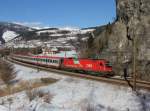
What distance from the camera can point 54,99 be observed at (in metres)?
31.0

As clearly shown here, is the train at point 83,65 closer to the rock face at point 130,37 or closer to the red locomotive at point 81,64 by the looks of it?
the red locomotive at point 81,64

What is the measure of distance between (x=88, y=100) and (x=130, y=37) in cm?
3075

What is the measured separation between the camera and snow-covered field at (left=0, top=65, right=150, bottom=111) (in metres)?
26.7

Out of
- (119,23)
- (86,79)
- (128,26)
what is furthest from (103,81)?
(119,23)

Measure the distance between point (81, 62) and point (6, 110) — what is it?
2442cm

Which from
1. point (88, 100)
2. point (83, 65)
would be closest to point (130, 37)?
point (83, 65)

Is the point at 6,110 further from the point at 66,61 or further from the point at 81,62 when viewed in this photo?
the point at 66,61

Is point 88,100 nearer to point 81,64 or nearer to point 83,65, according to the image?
point 83,65

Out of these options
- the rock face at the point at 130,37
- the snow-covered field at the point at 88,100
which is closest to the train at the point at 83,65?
the rock face at the point at 130,37

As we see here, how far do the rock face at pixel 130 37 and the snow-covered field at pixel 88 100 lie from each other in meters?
12.9

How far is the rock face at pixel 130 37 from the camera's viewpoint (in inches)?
1927

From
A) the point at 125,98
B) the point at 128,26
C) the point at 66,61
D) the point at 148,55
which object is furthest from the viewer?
the point at 128,26

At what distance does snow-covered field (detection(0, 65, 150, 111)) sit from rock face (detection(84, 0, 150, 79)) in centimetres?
1286

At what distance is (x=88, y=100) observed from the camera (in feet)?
96.2
